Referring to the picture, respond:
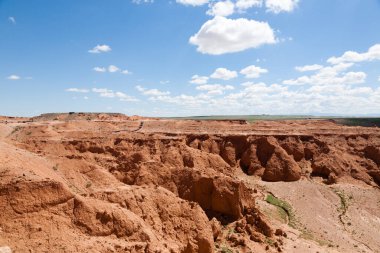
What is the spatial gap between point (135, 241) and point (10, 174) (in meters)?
5.89

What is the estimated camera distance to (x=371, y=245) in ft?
102

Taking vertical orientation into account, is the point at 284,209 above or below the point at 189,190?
below

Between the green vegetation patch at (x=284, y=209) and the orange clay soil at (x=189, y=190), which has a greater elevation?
the orange clay soil at (x=189, y=190)

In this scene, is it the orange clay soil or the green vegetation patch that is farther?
the green vegetation patch

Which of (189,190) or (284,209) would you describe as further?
(284,209)

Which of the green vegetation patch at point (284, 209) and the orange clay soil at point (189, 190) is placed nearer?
the orange clay soil at point (189, 190)

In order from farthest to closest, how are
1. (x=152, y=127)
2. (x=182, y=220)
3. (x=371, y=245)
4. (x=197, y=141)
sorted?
(x=152, y=127), (x=197, y=141), (x=371, y=245), (x=182, y=220)

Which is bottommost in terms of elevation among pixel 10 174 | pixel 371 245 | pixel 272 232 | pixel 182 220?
pixel 371 245

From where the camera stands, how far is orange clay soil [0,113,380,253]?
1476 centimetres

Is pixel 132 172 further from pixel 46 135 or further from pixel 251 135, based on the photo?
pixel 251 135

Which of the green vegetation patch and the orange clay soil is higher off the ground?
the orange clay soil

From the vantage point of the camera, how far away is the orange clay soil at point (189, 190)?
14758 mm

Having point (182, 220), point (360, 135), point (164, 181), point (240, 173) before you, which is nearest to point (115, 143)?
point (240, 173)

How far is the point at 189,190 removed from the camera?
27984 mm
